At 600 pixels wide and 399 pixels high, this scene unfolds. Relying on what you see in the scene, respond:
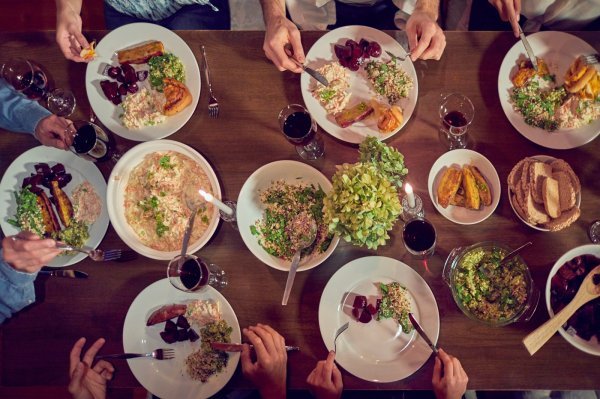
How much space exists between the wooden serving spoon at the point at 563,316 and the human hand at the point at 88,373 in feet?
6.24

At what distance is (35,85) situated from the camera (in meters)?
2.32

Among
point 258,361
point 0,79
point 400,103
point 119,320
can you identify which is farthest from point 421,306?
point 0,79

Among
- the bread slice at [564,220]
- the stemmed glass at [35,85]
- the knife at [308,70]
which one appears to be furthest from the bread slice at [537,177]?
the stemmed glass at [35,85]

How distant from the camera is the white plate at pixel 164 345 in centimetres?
212

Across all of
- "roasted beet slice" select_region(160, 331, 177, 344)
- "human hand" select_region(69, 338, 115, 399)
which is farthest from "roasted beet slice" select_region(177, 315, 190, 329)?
"human hand" select_region(69, 338, 115, 399)

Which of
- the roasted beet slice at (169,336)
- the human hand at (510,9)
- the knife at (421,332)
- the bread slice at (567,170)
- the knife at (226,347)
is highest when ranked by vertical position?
the human hand at (510,9)

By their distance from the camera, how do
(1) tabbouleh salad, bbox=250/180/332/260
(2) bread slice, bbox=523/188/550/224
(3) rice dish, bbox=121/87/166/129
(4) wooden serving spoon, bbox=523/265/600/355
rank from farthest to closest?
(3) rice dish, bbox=121/87/166/129
(1) tabbouleh salad, bbox=250/180/332/260
(2) bread slice, bbox=523/188/550/224
(4) wooden serving spoon, bbox=523/265/600/355

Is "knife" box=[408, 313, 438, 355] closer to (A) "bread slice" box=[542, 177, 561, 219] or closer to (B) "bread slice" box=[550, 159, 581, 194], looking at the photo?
(A) "bread slice" box=[542, 177, 561, 219]

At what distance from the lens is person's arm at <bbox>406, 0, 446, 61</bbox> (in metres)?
2.12

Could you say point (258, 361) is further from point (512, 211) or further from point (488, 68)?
point (488, 68)

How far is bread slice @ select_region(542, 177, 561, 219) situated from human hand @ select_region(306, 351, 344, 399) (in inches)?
45.2

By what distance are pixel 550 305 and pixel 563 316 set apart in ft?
0.22

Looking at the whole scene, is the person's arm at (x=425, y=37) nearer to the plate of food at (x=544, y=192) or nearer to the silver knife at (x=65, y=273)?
the plate of food at (x=544, y=192)

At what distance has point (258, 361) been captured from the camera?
79.7 inches
